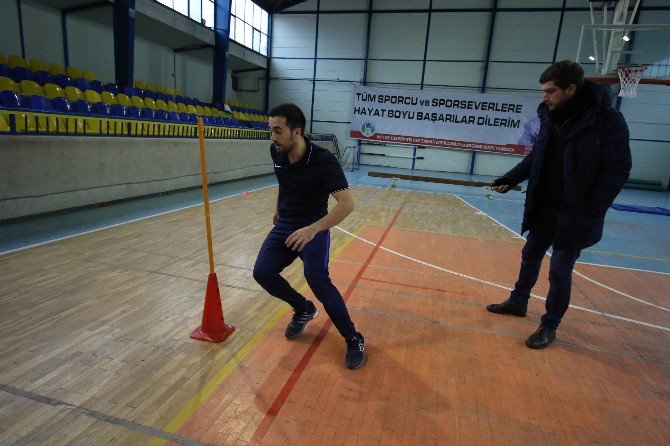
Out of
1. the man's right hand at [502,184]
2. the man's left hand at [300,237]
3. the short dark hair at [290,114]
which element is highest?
the short dark hair at [290,114]

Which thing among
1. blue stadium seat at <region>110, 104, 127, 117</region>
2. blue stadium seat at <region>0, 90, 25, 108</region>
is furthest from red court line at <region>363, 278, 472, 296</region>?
blue stadium seat at <region>110, 104, 127, 117</region>

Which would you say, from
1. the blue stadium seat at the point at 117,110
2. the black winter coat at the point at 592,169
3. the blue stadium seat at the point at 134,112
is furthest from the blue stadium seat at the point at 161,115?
the black winter coat at the point at 592,169

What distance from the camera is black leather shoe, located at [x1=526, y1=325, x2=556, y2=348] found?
2955 mm

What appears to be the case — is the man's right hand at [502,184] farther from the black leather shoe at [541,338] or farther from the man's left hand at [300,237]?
the man's left hand at [300,237]

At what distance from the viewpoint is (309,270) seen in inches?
94.5

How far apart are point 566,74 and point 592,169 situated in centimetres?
67

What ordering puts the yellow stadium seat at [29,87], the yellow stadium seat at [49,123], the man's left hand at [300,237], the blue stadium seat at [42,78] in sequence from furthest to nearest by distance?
the blue stadium seat at [42,78] → the yellow stadium seat at [29,87] → the yellow stadium seat at [49,123] → the man's left hand at [300,237]

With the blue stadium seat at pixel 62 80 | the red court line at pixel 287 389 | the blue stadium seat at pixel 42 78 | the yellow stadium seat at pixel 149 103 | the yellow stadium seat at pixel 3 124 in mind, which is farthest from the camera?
the yellow stadium seat at pixel 149 103

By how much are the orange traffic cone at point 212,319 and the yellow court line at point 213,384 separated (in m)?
0.24

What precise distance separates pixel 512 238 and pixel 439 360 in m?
4.54

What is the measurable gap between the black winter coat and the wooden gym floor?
1.01 m

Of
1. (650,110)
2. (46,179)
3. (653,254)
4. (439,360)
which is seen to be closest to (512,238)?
(653,254)

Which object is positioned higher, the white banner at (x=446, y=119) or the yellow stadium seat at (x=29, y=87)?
the white banner at (x=446, y=119)

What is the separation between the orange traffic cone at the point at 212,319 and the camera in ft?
9.09
